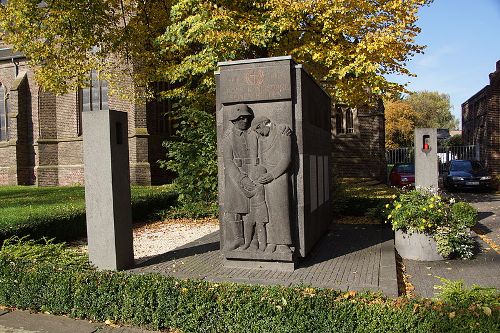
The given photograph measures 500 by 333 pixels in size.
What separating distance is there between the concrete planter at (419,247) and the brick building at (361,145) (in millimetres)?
19421

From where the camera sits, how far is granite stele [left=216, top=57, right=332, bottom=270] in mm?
6504

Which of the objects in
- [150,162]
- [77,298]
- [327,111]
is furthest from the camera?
[150,162]

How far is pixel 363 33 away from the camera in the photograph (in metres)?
13.1

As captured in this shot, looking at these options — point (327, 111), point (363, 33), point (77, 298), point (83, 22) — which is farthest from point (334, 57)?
point (77, 298)

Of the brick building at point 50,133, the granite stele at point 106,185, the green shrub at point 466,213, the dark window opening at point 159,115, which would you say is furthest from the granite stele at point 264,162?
the dark window opening at point 159,115

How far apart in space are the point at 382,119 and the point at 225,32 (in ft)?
59.6

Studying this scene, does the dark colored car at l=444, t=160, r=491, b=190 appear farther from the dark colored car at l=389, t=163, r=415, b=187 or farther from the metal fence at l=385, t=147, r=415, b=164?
the metal fence at l=385, t=147, r=415, b=164

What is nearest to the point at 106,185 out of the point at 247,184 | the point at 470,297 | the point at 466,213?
the point at 247,184

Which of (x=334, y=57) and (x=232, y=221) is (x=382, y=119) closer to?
(x=334, y=57)

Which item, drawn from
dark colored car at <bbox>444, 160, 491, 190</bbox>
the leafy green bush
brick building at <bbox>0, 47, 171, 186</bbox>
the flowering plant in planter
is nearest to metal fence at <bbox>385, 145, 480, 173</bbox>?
dark colored car at <bbox>444, 160, 491, 190</bbox>

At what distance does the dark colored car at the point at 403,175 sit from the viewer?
2243cm

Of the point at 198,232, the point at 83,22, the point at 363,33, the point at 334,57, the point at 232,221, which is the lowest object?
the point at 198,232

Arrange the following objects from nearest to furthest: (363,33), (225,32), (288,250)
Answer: (288,250)
(225,32)
(363,33)

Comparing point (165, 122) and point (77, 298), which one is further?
point (165, 122)
